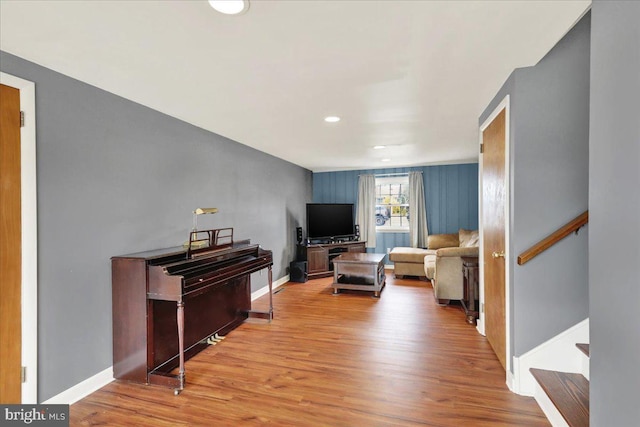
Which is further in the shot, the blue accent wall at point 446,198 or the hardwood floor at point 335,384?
the blue accent wall at point 446,198

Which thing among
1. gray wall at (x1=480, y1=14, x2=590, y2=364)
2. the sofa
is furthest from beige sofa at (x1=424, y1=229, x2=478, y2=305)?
gray wall at (x1=480, y1=14, x2=590, y2=364)

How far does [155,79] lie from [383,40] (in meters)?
1.60

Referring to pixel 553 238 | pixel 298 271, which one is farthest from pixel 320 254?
pixel 553 238

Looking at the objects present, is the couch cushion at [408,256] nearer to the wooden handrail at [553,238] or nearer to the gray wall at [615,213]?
the wooden handrail at [553,238]

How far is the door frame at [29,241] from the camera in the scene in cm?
184

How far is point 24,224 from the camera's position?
1.84m

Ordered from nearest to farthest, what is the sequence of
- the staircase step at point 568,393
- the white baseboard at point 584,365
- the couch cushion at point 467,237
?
the staircase step at point 568,393, the white baseboard at point 584,365, the couch cushion at point 467,237

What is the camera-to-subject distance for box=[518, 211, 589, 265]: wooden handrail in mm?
1918

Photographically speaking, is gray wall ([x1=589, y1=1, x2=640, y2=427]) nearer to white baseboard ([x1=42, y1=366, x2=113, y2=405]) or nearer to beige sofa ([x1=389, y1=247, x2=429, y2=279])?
white baseboard ([x1=42, y1=366, x2=113, y2=405])

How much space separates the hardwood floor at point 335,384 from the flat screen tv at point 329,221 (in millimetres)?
2600

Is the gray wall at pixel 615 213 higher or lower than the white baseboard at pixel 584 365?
higher

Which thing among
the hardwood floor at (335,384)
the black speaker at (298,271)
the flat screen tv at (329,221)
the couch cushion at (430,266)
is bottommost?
the hardwood floor at (335,384)

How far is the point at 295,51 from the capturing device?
1.79 meters

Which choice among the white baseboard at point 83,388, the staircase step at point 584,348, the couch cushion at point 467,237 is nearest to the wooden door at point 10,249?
the white baseboard at point 83,388
